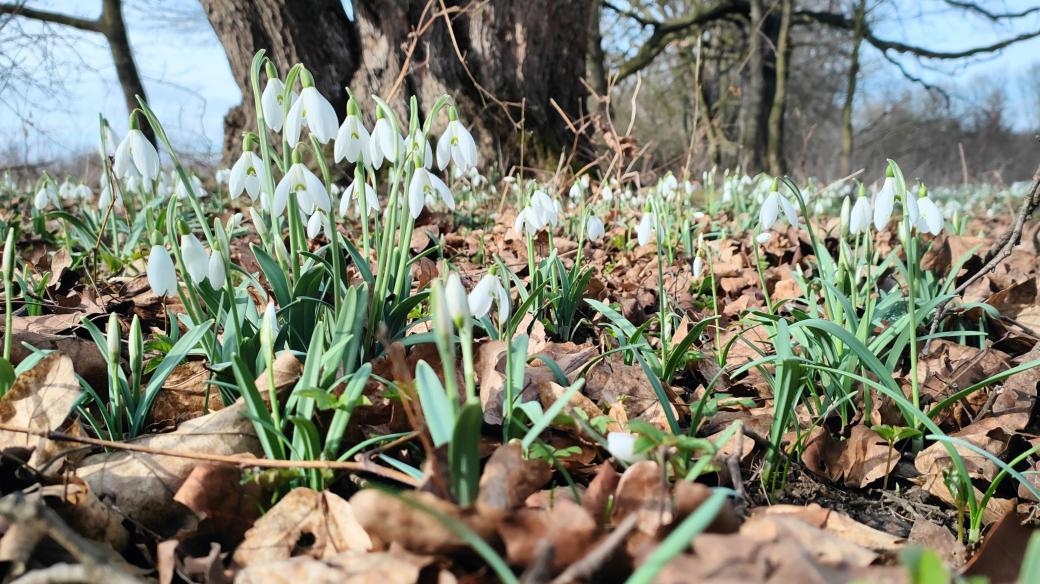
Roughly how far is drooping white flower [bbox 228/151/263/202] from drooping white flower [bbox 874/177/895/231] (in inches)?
56.2

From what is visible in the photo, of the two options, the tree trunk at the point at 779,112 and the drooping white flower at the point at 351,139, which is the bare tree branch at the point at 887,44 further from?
the drooping white flower at the point at 351,139

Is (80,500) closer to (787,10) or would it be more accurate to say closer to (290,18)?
(290,18)

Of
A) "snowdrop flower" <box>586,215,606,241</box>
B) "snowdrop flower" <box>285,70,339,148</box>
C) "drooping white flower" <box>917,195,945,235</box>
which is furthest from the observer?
"snowdrop flower" <box>586,215,606,241</box>

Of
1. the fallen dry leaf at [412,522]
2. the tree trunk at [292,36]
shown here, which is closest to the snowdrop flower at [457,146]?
the fallen dry leaf at [412,522]

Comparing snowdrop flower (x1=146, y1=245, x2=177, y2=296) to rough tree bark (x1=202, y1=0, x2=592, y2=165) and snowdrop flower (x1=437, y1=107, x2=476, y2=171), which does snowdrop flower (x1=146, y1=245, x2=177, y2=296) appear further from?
rough tree bark (x1=202, y1=0, x2=592, y2=165)

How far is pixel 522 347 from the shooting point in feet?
3.61

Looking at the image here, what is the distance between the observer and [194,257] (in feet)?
3.74

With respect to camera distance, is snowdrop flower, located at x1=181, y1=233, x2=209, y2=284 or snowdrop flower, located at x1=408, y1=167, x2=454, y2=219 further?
snowdrop flower, located at x1=408, y1=167, x2=454, y2=219

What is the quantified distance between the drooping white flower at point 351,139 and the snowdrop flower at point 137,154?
1.31ft

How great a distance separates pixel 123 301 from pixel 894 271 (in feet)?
9.20

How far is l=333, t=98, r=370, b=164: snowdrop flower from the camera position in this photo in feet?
4.44

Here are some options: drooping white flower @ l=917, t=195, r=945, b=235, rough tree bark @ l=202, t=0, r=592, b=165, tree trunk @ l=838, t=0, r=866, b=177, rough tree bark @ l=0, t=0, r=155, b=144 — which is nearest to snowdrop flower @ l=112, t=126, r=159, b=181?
drooping white flower @ l=917, t=195, r=945, b=235

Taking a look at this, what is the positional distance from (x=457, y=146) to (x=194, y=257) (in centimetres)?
64

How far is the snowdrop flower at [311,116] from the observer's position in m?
1.31
